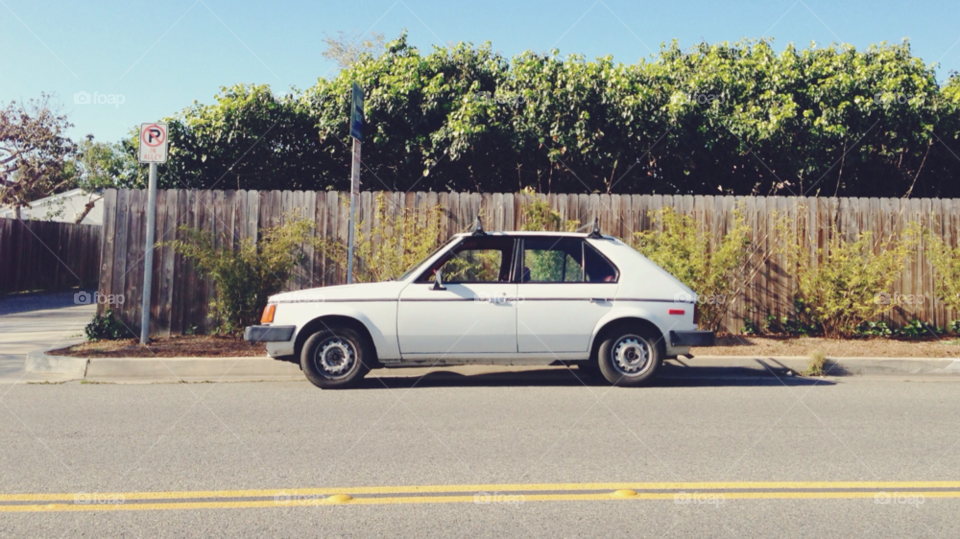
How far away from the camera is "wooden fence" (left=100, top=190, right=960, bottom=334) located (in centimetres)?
1135

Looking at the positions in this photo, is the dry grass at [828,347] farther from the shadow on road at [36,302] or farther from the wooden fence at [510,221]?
the shadow on road at [36,302]

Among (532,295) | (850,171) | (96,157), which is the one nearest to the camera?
(532,295)

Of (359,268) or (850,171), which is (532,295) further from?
(850,171)

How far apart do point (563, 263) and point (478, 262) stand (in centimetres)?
92

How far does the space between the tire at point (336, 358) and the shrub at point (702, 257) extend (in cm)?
503

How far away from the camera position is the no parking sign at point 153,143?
9906 millimetres

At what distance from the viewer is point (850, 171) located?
1617cm

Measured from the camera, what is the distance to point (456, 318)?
775cm

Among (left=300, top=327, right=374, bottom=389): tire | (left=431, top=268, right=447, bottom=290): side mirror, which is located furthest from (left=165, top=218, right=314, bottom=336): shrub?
(left=431, top=268, right=447, bottom=290): side mirror

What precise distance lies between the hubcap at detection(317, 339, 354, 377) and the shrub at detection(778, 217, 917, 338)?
7175 millimetres

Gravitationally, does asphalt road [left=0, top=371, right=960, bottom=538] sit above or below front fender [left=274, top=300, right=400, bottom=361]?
below

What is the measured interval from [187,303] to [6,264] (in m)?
13.7

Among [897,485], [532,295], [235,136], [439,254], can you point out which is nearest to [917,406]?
[897,485]

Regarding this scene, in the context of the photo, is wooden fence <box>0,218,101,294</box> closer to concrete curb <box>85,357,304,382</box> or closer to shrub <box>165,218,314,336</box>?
shrub <box>165,218,314,336</box>
